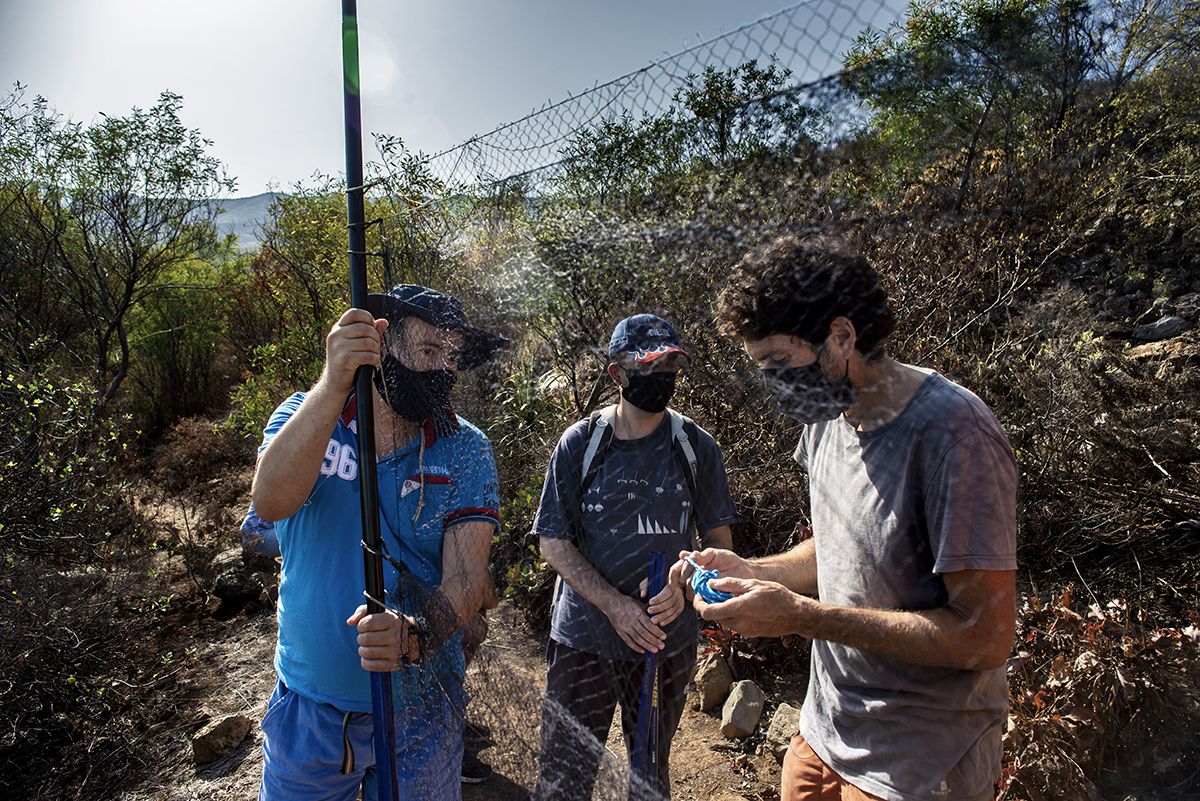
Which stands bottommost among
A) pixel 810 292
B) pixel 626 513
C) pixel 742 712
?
pixel 742 712

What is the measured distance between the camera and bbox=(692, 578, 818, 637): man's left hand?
139 cm

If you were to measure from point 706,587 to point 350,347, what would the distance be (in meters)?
0.94

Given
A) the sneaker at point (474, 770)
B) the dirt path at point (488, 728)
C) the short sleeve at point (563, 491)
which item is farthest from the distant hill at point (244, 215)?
the short sleeve at point (563, 491)

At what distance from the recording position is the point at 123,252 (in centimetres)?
1092

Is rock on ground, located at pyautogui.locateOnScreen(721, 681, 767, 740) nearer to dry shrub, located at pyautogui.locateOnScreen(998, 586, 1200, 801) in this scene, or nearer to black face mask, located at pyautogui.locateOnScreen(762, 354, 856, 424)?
dry shrub, located at pyautogui.locateOnScreen(998, 586, 1200, 801)

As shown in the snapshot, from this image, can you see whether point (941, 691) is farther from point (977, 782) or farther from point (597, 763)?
point (597, 763)

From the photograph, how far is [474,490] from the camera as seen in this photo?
177 cm

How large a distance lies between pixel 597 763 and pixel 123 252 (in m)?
12.0

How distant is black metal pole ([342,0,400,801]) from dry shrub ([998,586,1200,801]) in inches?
86.4

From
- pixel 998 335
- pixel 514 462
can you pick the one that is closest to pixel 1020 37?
pixel 998 335

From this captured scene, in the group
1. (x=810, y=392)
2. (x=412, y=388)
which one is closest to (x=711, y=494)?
(x=810, y=392)

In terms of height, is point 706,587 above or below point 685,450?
below

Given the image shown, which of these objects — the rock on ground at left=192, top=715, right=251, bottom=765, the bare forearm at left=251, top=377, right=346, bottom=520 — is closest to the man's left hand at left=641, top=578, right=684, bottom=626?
the bare forearm at left=251, top=377, right=346, bottom=520

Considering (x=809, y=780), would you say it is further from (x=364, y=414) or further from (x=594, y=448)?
(x=364, y=414)
